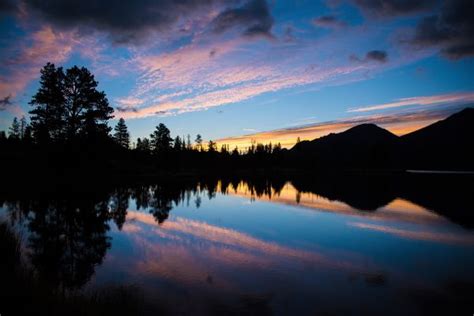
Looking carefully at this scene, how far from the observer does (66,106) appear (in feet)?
153

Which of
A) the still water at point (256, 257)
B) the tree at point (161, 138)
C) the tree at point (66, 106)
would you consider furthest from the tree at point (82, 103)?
the tree at point (161, 138)

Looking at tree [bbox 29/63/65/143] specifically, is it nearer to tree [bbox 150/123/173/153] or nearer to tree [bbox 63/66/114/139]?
tree [bbox 63/66/114/139]

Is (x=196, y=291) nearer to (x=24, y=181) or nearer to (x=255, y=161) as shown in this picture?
(x=24, y=181)

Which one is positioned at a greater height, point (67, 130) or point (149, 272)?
point (67, 130)

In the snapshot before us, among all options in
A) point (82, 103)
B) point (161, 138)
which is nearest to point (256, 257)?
point (82, 103)

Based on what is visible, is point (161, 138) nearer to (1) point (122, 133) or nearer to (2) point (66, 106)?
(1) point (122, 133)

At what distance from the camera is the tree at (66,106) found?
150 ft

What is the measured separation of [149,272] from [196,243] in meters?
5.85

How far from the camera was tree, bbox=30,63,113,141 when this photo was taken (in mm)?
45625

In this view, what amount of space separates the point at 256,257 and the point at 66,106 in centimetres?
4363

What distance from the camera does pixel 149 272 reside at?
523 inches

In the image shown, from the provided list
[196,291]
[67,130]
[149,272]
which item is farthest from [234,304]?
[67,130]

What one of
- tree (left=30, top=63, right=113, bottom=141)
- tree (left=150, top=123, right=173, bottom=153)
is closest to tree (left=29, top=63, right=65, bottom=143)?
tree (left=30, top=63, right=113, bottom=141)

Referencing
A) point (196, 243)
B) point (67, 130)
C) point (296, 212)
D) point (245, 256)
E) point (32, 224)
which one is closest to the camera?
point (245, 256)
